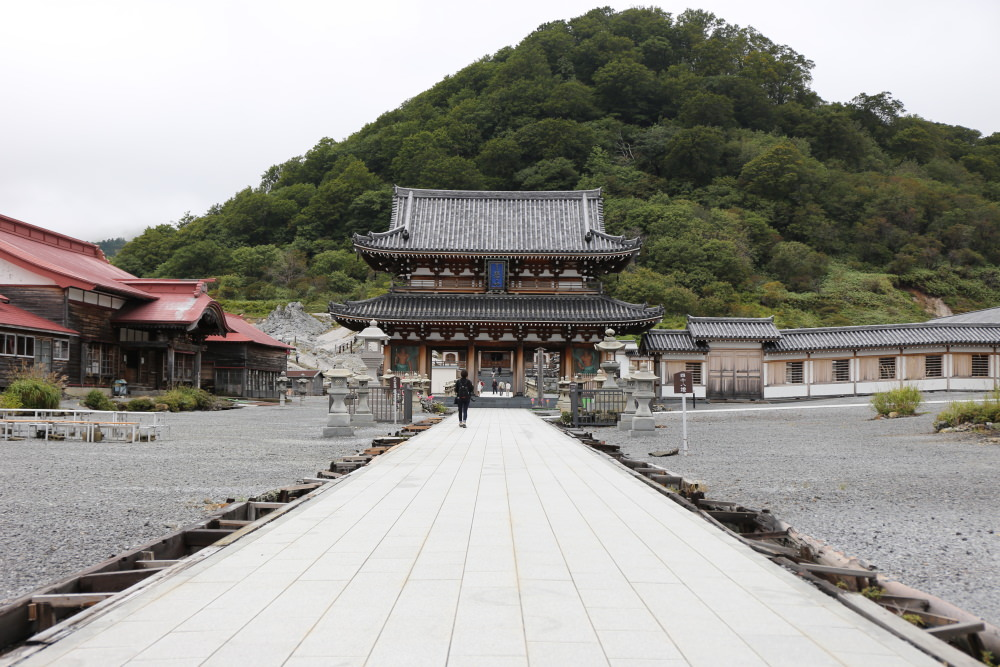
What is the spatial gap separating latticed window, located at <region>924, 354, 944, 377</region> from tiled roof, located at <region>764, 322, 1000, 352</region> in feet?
2.84

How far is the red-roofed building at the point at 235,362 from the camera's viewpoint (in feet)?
121

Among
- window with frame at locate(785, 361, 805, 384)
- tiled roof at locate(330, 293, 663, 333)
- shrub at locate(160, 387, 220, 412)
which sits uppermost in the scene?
tiled roof at locate(330, 293, 663, 333)

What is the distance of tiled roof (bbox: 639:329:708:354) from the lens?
29844 mm

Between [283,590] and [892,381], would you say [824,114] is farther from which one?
[283,590]

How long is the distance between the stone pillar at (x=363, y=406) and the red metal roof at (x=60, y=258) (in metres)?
15.5

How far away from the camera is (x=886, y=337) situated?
28.8 m

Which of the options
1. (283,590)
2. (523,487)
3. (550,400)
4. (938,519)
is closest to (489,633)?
(283,590)

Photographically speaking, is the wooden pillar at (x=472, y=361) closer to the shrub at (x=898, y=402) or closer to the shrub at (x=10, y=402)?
the shrub at (x=898, y=402)

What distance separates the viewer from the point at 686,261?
4891 cm

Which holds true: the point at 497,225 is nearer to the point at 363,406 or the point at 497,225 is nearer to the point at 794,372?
the point at 794,372

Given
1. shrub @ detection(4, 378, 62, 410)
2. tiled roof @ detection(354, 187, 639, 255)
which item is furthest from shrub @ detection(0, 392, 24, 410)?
tiled roof @ detection(354, 187, 639, 255)

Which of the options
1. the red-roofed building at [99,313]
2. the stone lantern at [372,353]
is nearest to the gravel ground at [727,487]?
the stone lantern at [372,353]

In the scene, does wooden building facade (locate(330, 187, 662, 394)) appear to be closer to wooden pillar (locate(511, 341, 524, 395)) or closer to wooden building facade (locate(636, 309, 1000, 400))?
wooden pillar (locate(511, 341, 524, 395))

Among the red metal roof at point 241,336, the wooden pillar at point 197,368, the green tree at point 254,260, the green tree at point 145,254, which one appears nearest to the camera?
the wooden pillar at point 197,368
